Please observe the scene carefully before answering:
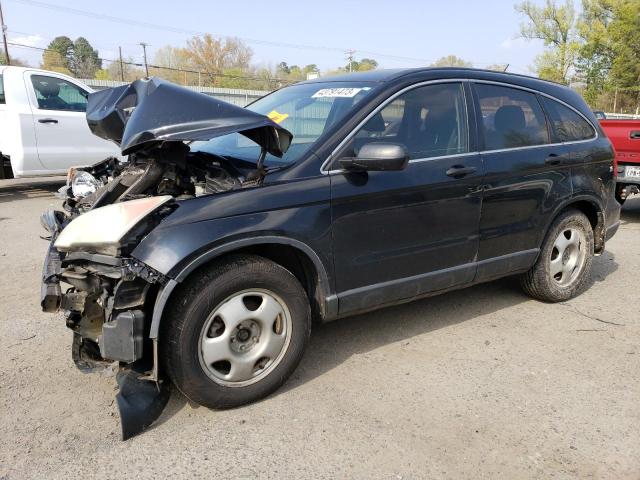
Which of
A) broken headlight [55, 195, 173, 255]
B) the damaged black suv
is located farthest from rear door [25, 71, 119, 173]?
broken headlight [55, 195, 173, 255]

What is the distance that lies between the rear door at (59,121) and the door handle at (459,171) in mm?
7333

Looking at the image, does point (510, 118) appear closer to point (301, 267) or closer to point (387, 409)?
point (301, 267)

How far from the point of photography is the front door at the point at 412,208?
3182mm

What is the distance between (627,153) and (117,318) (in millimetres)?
7633

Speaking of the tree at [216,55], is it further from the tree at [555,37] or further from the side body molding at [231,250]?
the side body molding at [231,250]

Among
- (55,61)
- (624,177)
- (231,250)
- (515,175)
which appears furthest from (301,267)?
(55,61)

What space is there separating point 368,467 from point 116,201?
1959 millimetres

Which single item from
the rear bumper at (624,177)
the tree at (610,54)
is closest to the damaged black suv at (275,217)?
the rear bumper at (624,177)

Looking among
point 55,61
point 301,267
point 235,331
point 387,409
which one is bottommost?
point 387,409

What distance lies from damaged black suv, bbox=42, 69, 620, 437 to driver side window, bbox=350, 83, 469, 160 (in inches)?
0.4

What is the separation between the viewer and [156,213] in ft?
8.70

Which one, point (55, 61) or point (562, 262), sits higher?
point (55, 61)

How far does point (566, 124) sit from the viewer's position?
4426 mm

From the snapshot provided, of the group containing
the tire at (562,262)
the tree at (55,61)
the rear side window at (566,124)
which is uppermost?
the tree at (55,61)
